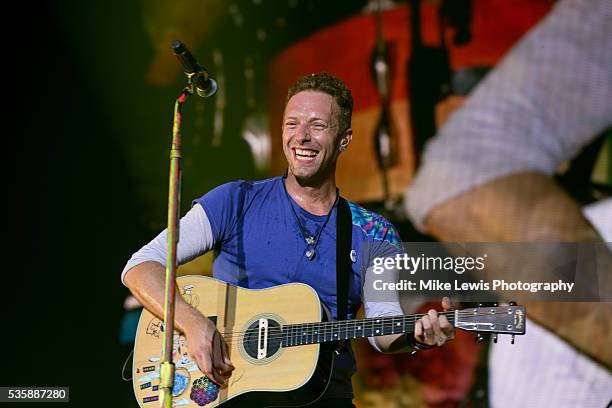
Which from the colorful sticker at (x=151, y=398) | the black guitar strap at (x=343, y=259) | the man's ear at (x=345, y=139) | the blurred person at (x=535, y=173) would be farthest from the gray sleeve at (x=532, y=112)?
the colorful sticker at (x=151, y=398)

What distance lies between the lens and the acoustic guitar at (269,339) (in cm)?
319

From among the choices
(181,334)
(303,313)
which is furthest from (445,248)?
(181,334)

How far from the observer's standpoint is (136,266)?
342 centimetres

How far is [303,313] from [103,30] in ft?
8.85

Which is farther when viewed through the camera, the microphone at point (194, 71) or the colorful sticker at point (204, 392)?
the colorful sticker at point (204, 392)

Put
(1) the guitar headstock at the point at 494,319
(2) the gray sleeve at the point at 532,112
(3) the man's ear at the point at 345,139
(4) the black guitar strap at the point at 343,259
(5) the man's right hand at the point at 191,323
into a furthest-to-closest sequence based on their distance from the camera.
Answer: (2) the gray sleeve at the point at 532,112 → (3) the man's ear at the point at 345,139 → (4) the black guitar strap at the point at 343,259 → (5) the man's right hand at the point at 191,323 → (1) the guitar headstock at the point at 494,319

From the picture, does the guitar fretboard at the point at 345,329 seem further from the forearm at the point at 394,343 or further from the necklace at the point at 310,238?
the necklace at the point at 310,238

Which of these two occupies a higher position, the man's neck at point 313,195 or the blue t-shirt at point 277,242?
the man's neck at point 313,195

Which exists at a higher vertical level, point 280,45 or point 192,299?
point 280,45

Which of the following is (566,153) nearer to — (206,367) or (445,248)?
(445,248)

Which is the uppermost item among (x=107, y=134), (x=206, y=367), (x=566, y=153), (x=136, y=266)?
(x=107, y=134)

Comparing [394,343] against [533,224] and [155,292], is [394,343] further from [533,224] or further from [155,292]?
[533,224]

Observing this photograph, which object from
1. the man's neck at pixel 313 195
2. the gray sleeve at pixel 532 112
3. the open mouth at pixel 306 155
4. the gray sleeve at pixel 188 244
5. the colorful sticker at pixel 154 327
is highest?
the gray sleeve at pixel 532 112

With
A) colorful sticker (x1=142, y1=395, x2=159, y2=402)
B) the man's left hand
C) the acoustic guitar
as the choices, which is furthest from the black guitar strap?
colorful sticker (x1=142, y1=395, x2=159, y2=402)
